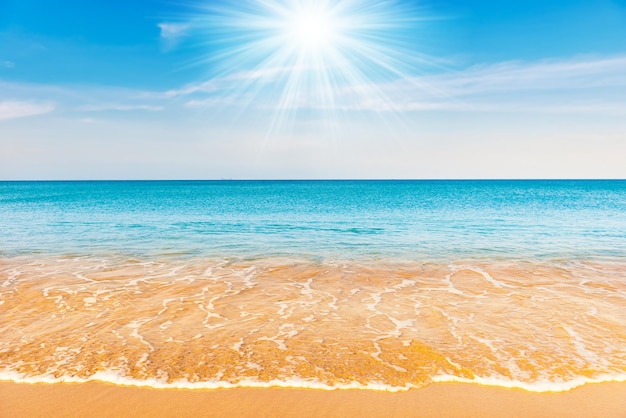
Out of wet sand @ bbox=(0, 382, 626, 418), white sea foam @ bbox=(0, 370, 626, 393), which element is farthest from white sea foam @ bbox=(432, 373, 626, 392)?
wet sand @ bbox=(0, 382, 626, 418)

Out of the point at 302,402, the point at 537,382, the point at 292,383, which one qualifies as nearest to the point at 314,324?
the point at 292,383

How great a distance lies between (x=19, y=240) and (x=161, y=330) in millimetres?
17673

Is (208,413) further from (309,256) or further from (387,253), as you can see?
(387,253)

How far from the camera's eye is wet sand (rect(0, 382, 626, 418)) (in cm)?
536

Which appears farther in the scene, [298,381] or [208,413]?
[298,381]

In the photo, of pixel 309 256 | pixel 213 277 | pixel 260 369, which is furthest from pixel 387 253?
pixel 260 369

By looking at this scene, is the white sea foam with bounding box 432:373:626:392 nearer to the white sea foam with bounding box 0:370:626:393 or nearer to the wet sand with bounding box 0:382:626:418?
the white sea foam with bounding box 0:370:626:393

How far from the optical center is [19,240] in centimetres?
2100

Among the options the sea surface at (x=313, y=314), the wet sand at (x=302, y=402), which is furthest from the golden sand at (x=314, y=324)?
the wet sand at (x=302, y=402)

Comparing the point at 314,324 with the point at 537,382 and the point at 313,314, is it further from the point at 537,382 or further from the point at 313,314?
the point at 537,382

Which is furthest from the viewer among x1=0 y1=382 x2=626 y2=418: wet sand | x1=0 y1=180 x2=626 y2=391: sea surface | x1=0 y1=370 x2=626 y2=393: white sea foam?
x1=0 y1=180 x2=626 y2=391: sea surface

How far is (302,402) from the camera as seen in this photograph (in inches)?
221

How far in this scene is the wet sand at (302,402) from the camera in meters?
5.36

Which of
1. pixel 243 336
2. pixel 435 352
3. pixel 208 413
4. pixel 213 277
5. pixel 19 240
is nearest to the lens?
pixel 208 413
